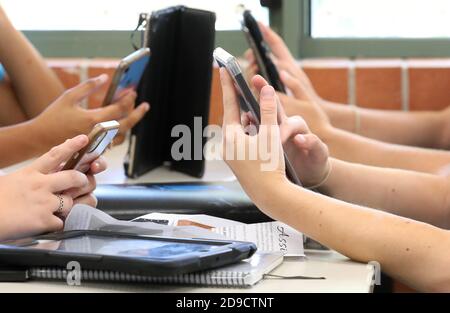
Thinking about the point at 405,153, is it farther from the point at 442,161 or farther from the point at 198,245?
the point at 198,245

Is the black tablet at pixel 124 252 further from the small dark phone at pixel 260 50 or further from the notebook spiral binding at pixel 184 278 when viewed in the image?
the small dark phone at pixel 260 50

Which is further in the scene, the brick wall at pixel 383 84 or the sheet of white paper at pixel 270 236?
the brick wall at pixel 383 84

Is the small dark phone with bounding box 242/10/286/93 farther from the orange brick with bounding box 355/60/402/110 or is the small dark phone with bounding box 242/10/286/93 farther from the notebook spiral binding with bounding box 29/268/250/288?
the notebook spiral binding with bounding box 29/268/250/288

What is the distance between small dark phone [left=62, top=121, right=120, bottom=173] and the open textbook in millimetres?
62

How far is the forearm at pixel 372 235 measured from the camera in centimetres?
88

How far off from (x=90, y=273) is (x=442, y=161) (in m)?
0.81

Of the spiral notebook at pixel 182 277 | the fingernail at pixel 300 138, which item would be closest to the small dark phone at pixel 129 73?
the fingernail at pixel 300 138

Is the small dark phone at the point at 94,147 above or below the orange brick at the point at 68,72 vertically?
below

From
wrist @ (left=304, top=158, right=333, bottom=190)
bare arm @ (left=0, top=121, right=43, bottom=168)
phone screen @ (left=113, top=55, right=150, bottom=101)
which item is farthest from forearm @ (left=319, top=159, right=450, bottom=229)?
bare arm @ (left=0, top=121, right=43, bottom=168)

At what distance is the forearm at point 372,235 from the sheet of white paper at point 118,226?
0.09 m

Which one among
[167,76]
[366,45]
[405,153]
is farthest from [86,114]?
[366,45]

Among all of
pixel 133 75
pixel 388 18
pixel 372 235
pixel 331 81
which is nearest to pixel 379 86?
pixel 331 81
